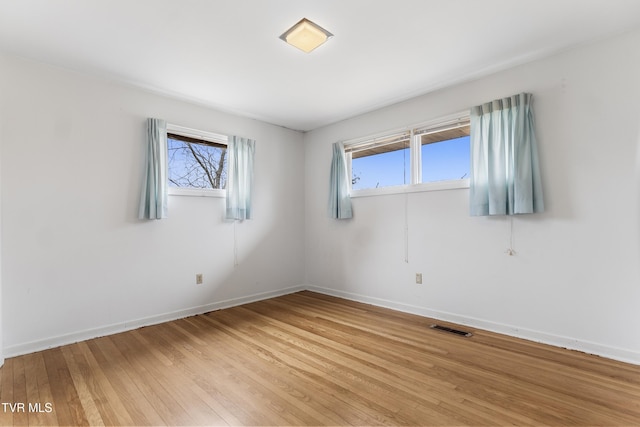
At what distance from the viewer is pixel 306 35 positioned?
233cm

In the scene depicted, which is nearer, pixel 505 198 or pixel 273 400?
pixel 273 400

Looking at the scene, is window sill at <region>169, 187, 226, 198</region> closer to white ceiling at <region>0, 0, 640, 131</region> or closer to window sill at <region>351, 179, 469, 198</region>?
white ceiling at <region>0, 0, 640, 131</region>

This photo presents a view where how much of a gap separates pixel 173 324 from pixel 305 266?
216 cm

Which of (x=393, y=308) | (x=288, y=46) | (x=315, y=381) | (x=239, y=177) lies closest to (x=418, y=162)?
(x=393, y=308)

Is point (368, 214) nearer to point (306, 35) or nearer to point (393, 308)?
point (393, 308)

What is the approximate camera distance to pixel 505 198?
281 cm

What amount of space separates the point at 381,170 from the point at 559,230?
1996 millimetres

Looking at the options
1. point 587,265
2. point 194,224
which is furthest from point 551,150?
point 194,224

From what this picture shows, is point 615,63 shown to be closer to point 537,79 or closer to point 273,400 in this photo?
point 537,79

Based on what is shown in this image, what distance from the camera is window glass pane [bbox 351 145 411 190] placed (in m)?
3.75

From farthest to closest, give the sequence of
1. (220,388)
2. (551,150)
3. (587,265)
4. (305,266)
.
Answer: (305,266)
(551,150)
(587,265)
(220,388)

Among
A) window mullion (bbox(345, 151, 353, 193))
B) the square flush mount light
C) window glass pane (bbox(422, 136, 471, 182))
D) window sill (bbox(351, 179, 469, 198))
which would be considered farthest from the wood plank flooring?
the square flush mount light

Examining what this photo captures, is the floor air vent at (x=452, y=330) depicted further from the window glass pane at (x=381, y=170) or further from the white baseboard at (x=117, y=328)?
the white baseboard at (x=117, y=328)

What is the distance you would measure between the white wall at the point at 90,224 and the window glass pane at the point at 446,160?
2497 millimetres
